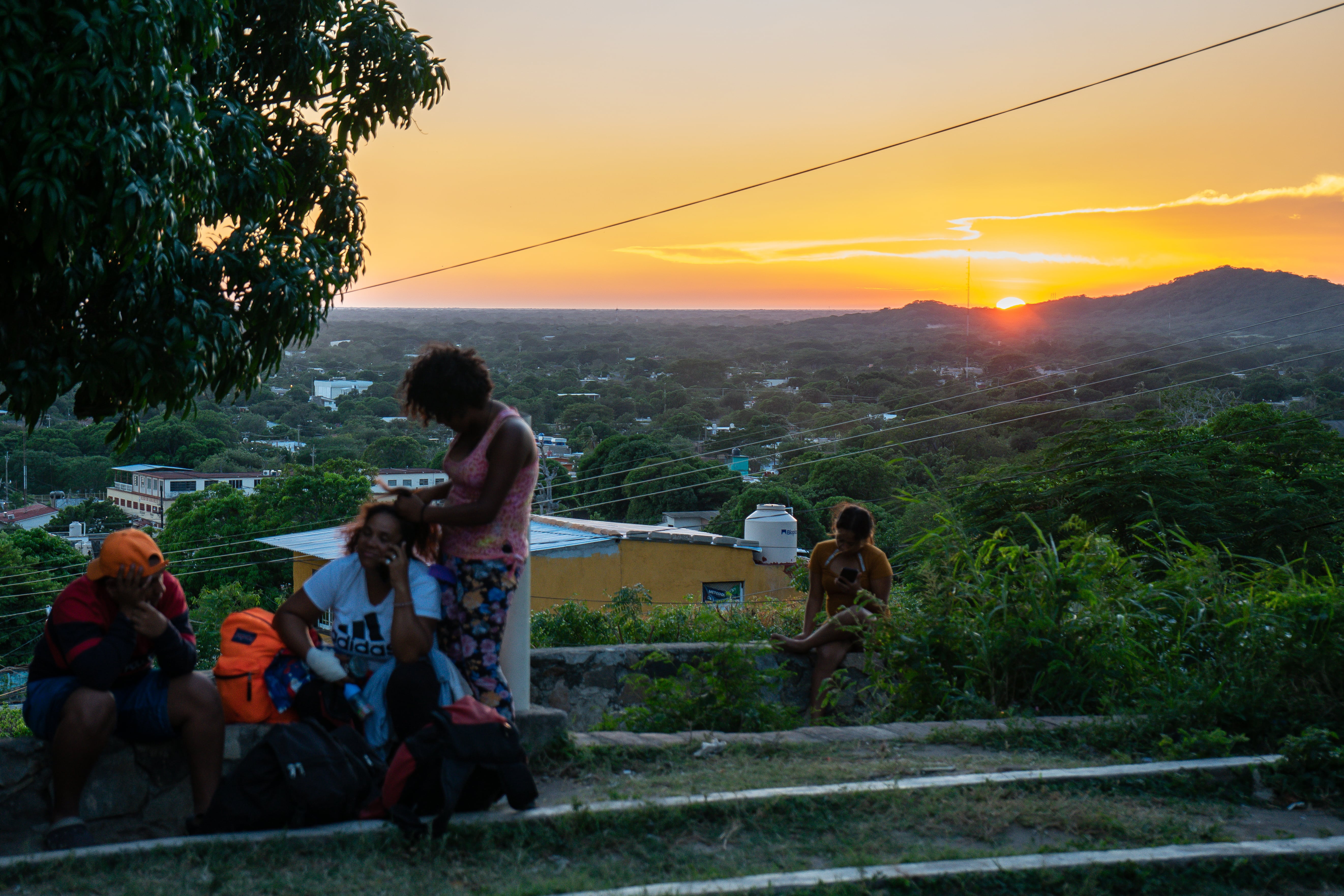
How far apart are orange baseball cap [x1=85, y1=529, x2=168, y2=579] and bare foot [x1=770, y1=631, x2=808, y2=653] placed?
10.8ft

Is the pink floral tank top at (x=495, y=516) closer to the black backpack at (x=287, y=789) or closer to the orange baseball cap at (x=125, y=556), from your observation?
the black backpack at (x=287, y=789)

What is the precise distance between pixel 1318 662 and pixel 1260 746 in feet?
1.67

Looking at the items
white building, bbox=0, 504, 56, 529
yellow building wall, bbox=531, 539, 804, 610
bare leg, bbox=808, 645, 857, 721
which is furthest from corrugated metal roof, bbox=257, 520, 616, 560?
white building, bbox=0, 504, 56, 529

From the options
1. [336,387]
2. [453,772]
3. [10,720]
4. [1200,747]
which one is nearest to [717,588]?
[10,720]

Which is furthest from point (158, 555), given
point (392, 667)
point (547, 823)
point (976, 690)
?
point (976, 690)

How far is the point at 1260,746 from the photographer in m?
4.02

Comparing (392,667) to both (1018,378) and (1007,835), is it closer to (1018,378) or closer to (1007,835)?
(1007,835)

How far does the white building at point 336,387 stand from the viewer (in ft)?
204

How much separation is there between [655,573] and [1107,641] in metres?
14.9

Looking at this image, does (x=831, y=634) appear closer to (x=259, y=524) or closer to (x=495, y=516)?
(x=495, y=516)

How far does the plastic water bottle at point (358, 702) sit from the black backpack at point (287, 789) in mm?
239

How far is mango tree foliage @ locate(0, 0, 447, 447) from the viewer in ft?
12.9

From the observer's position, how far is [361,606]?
3.57m

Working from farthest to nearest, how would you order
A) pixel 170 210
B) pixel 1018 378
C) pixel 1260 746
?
pixel 1018 378
pixel 170 210
pixel 1260 746
